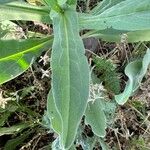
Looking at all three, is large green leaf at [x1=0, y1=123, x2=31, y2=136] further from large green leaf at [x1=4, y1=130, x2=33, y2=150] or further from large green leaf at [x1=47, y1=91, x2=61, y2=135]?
large green leaf at [x1=47, y1=91, x2=61, y2=135]

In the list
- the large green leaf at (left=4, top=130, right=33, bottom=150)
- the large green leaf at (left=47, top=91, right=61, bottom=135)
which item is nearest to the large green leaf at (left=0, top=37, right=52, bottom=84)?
the large green leaf at (left=47, top=91, right=61, bottom=135)

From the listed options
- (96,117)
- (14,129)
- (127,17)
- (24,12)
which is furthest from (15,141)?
(127,17)

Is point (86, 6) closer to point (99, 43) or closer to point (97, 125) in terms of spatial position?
point (99, 43)

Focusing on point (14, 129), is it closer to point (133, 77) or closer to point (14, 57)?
point (14, 57)

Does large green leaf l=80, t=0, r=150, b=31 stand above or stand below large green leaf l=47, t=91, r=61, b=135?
above

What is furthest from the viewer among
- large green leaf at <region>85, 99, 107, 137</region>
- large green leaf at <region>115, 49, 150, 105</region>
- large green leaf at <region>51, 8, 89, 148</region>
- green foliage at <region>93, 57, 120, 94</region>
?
green foliage at <region>93, 57, 120, 94</region>

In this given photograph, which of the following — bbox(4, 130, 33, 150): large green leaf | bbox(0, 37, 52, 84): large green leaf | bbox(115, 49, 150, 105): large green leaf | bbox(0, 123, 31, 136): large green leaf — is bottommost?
bbox(4, 130, 33, 150): large green leaf

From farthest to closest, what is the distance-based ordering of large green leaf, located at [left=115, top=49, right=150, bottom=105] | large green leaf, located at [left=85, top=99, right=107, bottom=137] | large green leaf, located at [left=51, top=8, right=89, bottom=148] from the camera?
large green leaf, located at [left=85, top=99, right=107, bottom=137] → large green leaf, located at [left=115, top=49, right=150, bottom=105] → large green leaf, located at [left=51, top=8, right=89, bottom=148]

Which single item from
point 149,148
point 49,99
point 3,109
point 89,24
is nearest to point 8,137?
point 3,109
